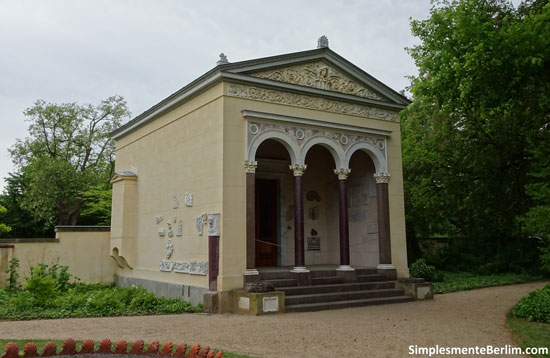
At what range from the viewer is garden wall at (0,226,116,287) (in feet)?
50.1

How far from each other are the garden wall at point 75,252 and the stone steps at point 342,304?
354 inches

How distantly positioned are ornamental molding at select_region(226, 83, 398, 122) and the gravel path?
16.7ft

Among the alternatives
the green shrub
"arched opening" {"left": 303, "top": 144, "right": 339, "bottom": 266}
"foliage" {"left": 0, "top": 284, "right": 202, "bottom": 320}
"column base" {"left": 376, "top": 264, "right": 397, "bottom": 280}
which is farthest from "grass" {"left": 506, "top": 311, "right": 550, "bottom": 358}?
the green shrub

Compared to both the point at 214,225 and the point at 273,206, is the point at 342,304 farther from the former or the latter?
the point at 273,206

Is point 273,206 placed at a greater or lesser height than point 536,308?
greater

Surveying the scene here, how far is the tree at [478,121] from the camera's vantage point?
9.78 metres

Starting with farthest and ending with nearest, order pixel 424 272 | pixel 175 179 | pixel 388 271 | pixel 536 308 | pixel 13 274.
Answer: pixel 424 272
pixel 13 274
pixel 175 179
pixel 388 271
pixel 536 308

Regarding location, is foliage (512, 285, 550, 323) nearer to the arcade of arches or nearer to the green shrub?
the arcade of arches

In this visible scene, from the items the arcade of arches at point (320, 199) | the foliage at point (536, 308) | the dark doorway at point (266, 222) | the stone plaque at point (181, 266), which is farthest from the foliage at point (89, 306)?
the foliage at point (536, 308)

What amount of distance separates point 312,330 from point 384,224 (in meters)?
5.52

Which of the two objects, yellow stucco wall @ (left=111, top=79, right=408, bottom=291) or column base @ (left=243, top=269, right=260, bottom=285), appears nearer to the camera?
column base @ (left=243, top=269, right=260, bottom=285)

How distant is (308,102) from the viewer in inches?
475

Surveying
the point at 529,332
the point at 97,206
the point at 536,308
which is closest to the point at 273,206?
the point at 536,308

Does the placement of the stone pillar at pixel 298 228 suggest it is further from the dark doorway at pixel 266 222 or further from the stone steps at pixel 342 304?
the dark doorway at pixel 266 222
